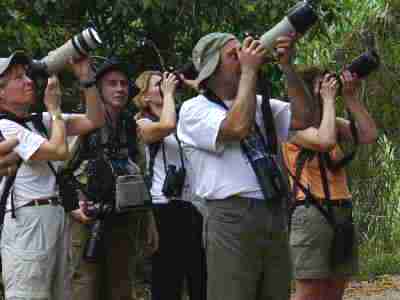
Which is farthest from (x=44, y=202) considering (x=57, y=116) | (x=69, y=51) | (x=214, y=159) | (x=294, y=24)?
(x=294, y=24)

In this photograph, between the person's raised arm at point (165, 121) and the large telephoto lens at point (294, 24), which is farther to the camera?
the person's raised arm at point (165, 121)

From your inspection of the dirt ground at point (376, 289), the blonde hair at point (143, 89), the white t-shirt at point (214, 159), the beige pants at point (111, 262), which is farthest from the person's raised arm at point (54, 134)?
the dirt ground at point (376, 289)

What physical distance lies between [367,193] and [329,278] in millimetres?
6157

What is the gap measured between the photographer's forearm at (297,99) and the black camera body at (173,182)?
135cm

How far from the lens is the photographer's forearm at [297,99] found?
213 inches

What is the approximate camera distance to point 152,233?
255 inches

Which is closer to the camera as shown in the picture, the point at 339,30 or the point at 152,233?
the point at 152,233

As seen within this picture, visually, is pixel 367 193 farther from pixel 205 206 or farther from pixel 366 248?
pixel 205 206

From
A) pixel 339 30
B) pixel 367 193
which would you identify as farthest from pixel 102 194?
pixel 367 193

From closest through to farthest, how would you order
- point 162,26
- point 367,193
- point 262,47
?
1. point 262,47
2. point 162,26
3. point 367,193

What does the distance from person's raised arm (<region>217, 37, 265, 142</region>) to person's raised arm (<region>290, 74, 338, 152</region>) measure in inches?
37.3

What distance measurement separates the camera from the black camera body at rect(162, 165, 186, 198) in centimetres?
670

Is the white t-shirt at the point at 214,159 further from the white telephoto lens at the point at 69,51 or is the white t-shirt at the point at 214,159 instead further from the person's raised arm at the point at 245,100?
the white telephoto lens at the point at 69,51

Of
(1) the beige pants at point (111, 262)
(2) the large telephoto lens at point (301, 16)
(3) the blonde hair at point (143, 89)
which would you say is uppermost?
(2) the large telephoto lens at point (301, 16)
